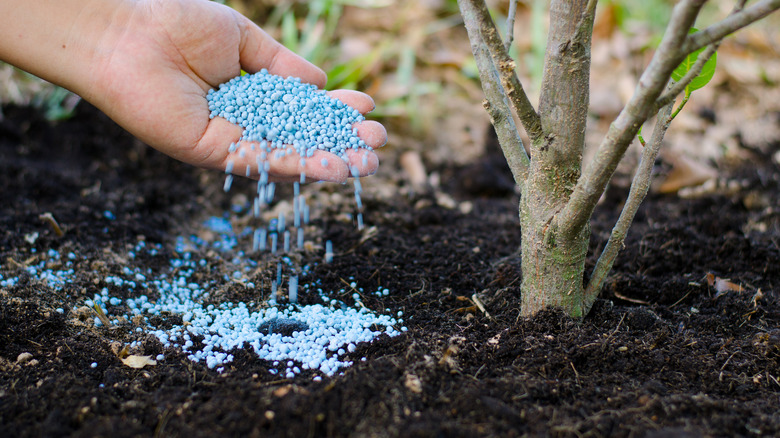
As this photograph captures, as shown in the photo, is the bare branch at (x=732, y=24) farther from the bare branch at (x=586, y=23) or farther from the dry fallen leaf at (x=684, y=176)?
the dry fallen leaf at (x=684, y=176)

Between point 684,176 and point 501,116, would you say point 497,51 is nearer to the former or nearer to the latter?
point 501,116

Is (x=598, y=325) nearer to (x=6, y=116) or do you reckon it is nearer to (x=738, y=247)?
(x=738, y=247)

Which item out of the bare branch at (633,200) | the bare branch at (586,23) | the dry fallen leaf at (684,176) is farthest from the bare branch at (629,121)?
the dry fallen leaf at (684,176)

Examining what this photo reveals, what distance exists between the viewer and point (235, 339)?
174 cm

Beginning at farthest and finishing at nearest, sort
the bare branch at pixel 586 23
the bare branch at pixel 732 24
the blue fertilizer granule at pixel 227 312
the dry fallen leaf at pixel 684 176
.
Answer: the dry fallen leaf at pixel 684 176 → the blue fertilizer granule at pixel 227 312 → the bare branch at pixel 586 23 → the bare branch at pixel 732 24

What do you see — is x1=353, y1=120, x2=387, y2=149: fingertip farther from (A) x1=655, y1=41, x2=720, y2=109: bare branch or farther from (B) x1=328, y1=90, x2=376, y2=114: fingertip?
(A) x1=655, y1=41, x2=720, y2=109: bare branch

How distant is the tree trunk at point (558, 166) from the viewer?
4.94 feet

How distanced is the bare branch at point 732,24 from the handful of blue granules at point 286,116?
1.08 meters

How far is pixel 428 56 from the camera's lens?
404 cm

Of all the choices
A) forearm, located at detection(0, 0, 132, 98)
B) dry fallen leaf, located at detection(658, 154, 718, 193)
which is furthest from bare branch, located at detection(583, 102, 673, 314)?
forearm, located at detection(0, 0, 132, 98)

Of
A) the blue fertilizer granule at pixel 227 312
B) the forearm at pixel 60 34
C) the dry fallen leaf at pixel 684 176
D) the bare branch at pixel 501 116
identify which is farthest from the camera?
the dry fallen leaf at pixel 684 176

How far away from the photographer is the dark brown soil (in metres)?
1.26

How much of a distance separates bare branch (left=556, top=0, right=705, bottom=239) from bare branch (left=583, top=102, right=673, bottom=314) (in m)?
0.16

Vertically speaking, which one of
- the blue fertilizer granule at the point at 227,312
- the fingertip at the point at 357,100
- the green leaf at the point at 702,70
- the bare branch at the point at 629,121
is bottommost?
the blue fertilizer granule at the point at 227,312
